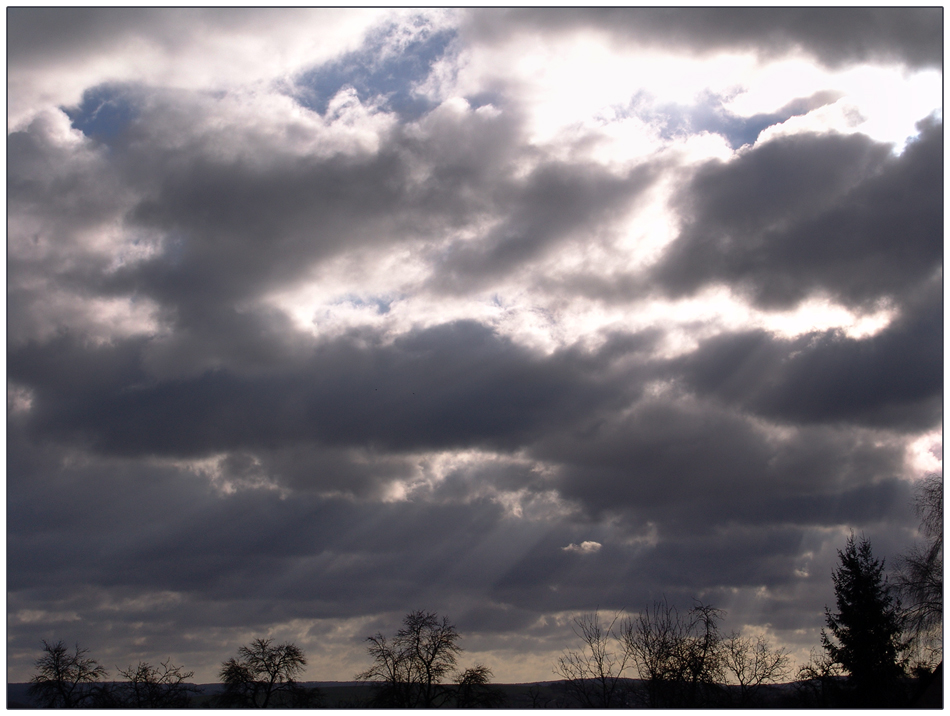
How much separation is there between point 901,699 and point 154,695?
42.0m

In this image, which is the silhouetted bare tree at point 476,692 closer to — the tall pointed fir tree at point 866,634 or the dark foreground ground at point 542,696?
the dark foreground ground at point 542,696

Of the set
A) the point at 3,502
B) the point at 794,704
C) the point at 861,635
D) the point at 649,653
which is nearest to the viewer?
the point at 3,502

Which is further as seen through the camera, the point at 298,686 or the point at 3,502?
the point at 298,686

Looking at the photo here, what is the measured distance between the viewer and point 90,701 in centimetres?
4578

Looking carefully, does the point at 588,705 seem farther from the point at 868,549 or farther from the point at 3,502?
the point at 3,502

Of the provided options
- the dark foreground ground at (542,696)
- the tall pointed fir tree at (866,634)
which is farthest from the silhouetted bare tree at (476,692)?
the tall pointed fir tree at (866,634)

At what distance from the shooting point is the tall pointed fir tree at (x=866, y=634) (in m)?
40.4

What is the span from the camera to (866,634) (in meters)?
44.9

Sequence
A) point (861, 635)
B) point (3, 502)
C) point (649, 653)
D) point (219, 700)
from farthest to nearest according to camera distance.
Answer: point (219, 700), point (861, 635), point (649, 653), point (3, 502)

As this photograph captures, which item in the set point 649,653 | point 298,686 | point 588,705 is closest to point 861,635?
point 649,653

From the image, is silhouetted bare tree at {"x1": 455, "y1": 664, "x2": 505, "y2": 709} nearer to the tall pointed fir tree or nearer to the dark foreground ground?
the dark foreground ground

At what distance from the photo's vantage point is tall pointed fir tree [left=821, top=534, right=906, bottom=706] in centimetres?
4038

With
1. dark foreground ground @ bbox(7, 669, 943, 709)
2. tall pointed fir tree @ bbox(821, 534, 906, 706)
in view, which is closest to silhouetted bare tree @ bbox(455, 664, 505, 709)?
dark foreground ground @ bbox(7, 669, 943, 709)

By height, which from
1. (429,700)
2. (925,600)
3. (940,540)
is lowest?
(429,700)
